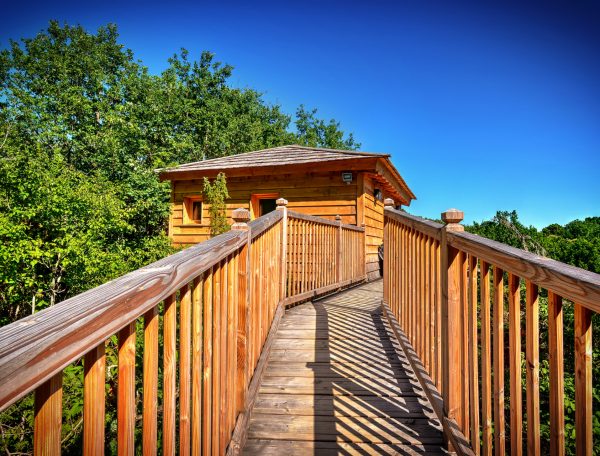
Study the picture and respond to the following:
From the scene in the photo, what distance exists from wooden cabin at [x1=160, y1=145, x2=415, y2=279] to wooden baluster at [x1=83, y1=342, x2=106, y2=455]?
841 cm

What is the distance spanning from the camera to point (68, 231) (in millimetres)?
8156

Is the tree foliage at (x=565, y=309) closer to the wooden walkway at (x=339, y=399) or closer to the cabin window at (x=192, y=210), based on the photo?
the wooden walkway at (x=339, y=399)

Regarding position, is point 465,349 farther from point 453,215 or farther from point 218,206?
point 218,206

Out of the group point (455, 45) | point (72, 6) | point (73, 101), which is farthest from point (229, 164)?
point (72, 6)

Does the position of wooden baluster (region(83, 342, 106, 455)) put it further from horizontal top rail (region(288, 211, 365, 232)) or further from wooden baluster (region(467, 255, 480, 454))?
horizontal top rail (region(288, 211, 365, 232))

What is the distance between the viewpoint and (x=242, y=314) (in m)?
2.17

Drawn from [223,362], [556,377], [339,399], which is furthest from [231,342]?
[556,377]

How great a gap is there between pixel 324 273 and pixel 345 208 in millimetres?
3638

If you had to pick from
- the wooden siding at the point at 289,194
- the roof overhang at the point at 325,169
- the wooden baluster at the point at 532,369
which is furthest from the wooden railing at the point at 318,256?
the wooden baluster at the point at 532,369

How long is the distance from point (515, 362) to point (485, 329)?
15 centimetres

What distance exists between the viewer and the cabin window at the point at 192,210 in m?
11.6

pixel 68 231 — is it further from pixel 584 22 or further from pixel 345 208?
pixel 584 22

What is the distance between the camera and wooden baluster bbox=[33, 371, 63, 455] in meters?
0.61

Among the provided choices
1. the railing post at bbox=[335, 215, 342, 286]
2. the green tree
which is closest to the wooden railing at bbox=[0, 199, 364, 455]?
the railing post at bbox=[335, 215, 342, 286]
